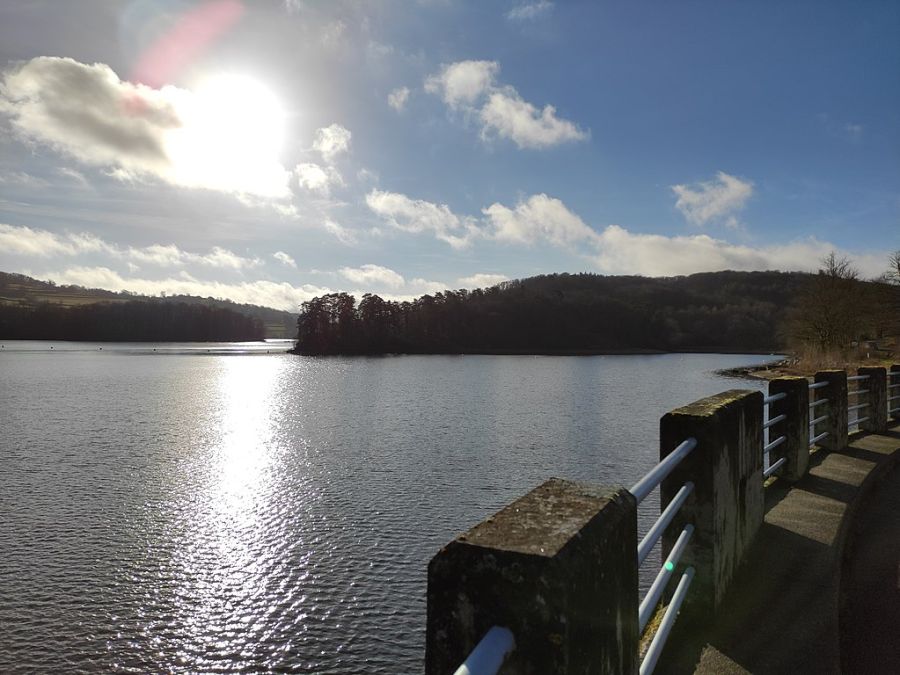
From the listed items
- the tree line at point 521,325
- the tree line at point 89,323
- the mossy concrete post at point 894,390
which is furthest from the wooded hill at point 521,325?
the mossy concrete post at point 894,390

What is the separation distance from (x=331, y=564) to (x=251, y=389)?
47290mm

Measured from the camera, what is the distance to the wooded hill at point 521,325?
14362 centimetres

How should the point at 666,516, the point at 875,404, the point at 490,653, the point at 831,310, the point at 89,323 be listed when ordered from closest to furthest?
the point at 490,653
the point at 666,516
the point at 875,404
the point at 831,310
the point at 89,323

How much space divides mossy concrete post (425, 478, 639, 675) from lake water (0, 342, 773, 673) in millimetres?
9061

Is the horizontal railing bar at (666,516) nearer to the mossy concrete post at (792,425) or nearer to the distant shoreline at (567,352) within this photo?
the mossy concrete post at (792,425)

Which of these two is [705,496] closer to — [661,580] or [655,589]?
[661,580]

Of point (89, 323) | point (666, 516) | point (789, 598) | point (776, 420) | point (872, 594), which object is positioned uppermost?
point (89, 323)

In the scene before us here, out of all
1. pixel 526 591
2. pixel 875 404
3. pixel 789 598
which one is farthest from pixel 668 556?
pixel 875 404

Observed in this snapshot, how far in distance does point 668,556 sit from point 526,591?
234 centimetres

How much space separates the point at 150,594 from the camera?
12.5 meters

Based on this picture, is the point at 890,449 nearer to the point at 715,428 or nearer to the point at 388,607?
the point at 715,428

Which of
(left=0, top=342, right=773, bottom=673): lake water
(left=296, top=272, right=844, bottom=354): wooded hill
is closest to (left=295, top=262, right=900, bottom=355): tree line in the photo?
(left=296, top=272, right=844, bottom=354): wooded hill

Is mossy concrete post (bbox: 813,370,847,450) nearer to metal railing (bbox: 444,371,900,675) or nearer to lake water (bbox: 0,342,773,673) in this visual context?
metal railing (bbox: 444,371,900,675)

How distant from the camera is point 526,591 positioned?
1.68 m
